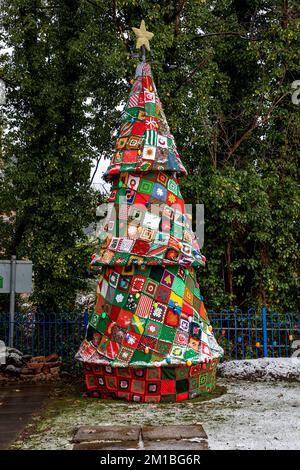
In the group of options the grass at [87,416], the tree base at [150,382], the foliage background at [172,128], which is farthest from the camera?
the foliage background at [172,128]

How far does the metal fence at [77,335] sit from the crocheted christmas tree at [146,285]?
125 inches

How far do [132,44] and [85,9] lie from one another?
5.02ft

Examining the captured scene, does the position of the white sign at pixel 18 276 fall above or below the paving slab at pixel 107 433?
above

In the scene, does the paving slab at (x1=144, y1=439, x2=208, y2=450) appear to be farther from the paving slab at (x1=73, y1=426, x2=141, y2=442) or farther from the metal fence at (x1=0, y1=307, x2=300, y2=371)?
the metal fence at (x1=0, y1=307, x2=300, y2=371)

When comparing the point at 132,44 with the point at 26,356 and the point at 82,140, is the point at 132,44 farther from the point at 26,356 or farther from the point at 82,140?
the point at 26,356

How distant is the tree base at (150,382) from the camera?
23.0 feet

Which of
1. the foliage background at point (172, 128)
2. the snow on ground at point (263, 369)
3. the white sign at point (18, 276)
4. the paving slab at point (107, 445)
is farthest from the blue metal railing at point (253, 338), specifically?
the paving slab at point (107, 445)

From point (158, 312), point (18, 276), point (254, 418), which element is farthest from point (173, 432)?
point (18, 276)

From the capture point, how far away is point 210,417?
6.18 m

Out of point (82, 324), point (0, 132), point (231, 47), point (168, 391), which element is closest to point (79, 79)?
point (0, 132)

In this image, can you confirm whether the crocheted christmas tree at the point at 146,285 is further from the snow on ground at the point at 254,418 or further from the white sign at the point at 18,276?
the white sign at the point at 18,276

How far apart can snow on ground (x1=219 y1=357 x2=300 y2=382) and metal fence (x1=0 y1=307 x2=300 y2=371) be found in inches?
29.6

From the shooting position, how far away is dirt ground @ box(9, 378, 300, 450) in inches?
205

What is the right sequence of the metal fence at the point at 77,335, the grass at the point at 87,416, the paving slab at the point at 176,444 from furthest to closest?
the metal fence at the point at 77,335
the grass at the point at 87,416
the paving slab at the point at 176,444
